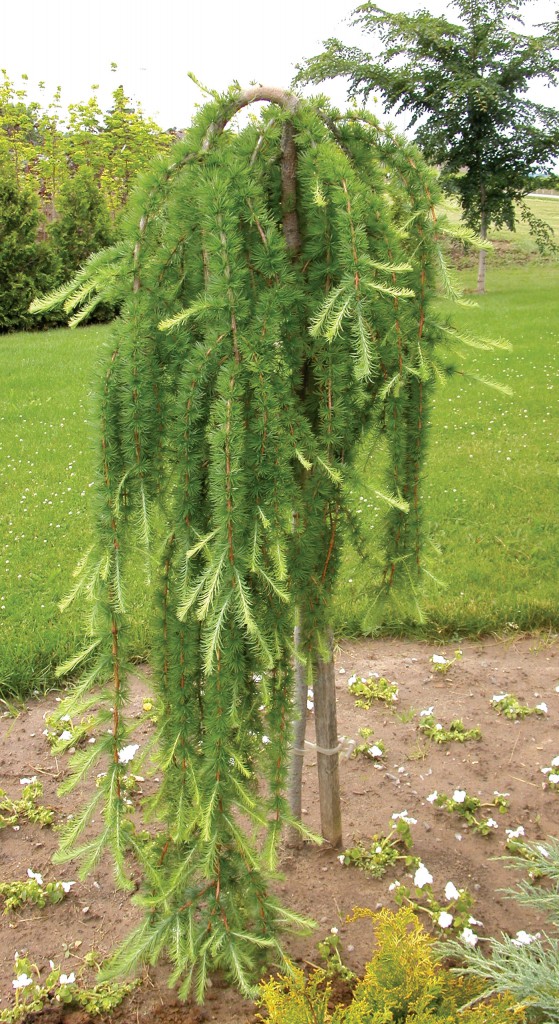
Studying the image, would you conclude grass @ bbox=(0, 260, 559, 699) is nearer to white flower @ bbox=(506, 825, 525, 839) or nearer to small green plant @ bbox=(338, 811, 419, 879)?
small green plant @ bbox=(338, 811, 419, 879)

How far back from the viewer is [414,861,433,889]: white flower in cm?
264

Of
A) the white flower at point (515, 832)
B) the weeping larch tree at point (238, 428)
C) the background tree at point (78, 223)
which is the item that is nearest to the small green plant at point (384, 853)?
the white flower at point (515, 832)

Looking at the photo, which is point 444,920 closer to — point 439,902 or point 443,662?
point 439,902

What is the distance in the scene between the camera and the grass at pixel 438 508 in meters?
4.30

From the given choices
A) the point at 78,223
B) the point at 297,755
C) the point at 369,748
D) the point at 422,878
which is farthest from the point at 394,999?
the point at 78,223

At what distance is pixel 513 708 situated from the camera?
3607 millimetres

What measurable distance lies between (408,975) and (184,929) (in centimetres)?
68

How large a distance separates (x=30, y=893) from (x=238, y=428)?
185cm

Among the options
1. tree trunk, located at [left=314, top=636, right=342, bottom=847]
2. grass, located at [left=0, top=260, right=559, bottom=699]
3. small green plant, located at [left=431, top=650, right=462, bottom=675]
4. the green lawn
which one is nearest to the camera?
tree trunk, located at [left=314, top=636, right=342, bottom=847]

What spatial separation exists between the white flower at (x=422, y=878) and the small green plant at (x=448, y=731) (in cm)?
80

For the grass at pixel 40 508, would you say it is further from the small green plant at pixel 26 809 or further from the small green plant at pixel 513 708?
the small green plant at pixel 513 708

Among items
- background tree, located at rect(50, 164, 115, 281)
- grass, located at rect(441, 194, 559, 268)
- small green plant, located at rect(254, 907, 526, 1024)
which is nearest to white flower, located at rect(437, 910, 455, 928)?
small green plant, located at rect(254, 907, 526, 1024)

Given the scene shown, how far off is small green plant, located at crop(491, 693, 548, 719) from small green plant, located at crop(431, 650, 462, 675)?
0.32 meters

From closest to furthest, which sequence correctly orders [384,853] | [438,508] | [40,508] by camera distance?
1. [384,853]
2. [438,508]
3. [40,508]
